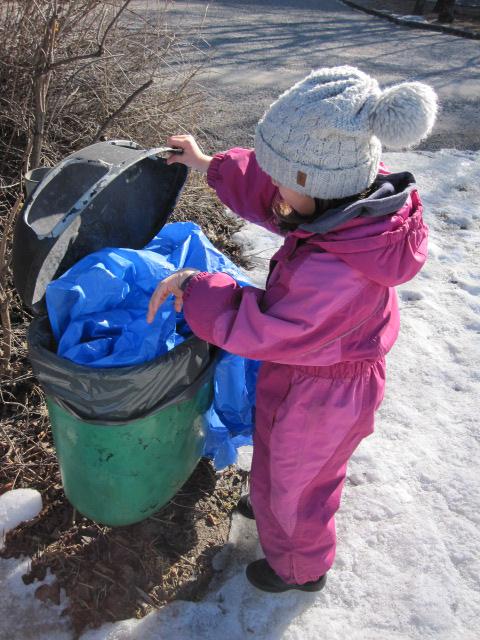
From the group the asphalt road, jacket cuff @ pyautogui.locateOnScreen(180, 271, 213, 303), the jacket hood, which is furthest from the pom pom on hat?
the asphalt road

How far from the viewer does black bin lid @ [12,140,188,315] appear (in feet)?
4.88

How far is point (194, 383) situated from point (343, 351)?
0.42m

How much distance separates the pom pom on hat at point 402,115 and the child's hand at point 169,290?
1.85ft

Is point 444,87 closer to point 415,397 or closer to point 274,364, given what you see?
point 415,397

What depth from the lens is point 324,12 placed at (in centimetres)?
1140

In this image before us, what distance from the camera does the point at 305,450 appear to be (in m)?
1.67

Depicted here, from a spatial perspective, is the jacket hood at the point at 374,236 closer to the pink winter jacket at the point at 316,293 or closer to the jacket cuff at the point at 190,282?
the pink winter jacket at the point at 316,293

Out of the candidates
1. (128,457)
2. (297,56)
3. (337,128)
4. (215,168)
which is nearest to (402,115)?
(337,128)

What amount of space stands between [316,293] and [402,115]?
429mm

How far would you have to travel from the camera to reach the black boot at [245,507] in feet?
7.11

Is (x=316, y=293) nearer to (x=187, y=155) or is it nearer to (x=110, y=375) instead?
(x=110, y=375)

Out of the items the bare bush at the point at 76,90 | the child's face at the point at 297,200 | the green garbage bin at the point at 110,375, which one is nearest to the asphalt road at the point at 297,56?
the bare bush at the point at 76,90

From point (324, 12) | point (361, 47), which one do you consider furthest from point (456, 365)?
point (324, 12)

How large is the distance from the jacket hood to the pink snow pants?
31 centimetres
